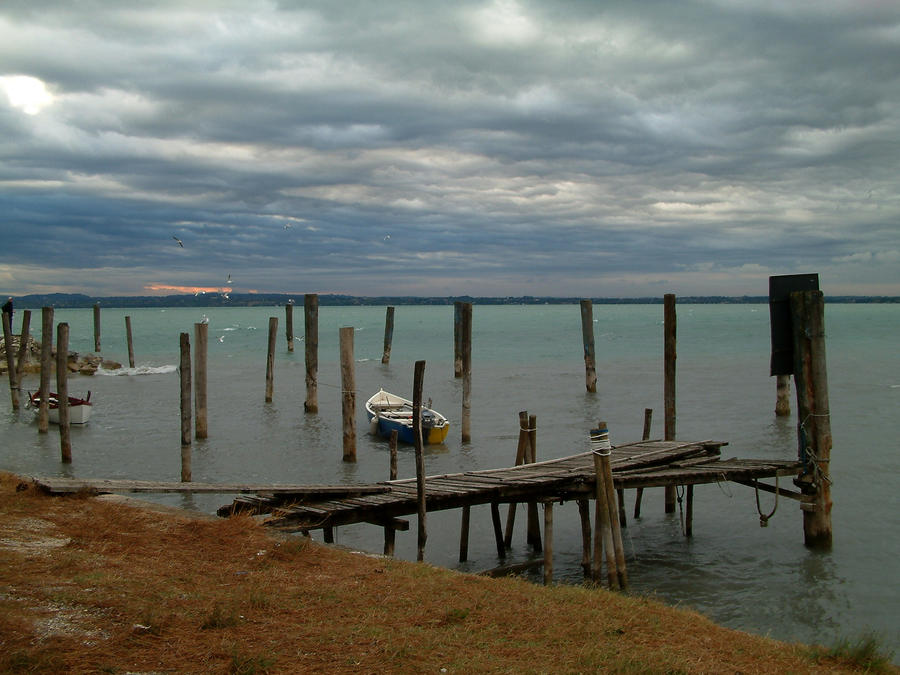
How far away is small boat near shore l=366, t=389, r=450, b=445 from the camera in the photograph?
71.4ft

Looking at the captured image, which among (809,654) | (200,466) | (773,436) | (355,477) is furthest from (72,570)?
(773,436)

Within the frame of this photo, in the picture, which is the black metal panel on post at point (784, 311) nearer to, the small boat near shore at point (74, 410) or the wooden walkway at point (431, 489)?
the wooden walkway at point (431, 489)

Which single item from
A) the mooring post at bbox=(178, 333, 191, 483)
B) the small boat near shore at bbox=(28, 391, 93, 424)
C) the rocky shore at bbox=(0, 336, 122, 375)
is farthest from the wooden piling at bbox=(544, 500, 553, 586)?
the rocky shore at bbox=(0, 336, 122, 375)

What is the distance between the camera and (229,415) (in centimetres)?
2734

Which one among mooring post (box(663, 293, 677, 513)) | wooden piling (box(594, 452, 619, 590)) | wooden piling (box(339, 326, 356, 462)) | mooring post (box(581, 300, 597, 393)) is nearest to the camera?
wooden piling (box(594, 452, 619, 590))

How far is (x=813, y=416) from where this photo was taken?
12.4 meters

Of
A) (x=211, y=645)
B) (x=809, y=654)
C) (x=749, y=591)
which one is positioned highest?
(x=211, y=645)

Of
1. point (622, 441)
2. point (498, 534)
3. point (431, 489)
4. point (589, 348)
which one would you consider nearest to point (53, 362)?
point (589, 348)

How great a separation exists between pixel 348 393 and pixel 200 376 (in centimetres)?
545

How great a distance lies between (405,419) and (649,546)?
11099 millimetres

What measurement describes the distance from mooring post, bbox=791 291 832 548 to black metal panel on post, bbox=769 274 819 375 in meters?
0.21

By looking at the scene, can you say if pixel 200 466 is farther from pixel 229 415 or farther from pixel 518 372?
pixel 518 372

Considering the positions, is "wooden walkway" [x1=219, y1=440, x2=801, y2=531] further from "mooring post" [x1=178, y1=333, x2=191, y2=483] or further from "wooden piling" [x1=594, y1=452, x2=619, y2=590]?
"mooring post" [x1=178, y1=333, x2=191, y2=483]

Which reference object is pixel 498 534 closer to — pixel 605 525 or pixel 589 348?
pixel 605 525
